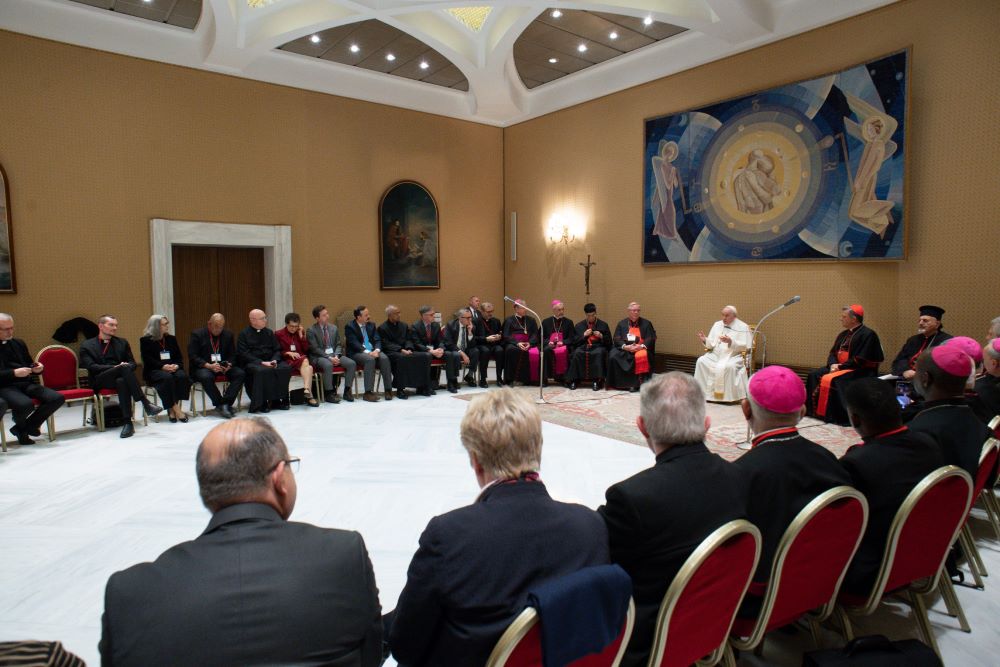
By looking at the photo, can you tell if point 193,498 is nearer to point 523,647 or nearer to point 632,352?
point 523,647

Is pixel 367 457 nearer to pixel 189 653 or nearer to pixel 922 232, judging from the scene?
pixel 189 653

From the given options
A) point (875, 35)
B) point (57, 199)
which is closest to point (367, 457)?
point (57, 199)

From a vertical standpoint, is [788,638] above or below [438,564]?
below

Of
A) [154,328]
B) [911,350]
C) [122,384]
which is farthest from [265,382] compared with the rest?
[911,350]

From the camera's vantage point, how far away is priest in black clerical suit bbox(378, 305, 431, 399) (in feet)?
28.5

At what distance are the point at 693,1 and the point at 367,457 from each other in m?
6.87

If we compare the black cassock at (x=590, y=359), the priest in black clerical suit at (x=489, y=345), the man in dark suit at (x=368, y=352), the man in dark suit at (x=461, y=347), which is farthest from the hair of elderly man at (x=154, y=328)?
the black cassock at (x=590, y=359)

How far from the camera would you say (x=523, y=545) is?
1.41 m

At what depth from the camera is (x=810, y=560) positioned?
2.03m

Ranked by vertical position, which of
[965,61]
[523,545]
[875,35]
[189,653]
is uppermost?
[875,35]

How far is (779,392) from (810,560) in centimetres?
59

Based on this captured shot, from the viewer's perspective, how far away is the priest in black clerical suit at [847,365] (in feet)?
22.4

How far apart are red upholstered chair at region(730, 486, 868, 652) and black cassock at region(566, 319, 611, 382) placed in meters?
7.19

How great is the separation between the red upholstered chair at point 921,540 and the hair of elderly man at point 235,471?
81.3 inches
